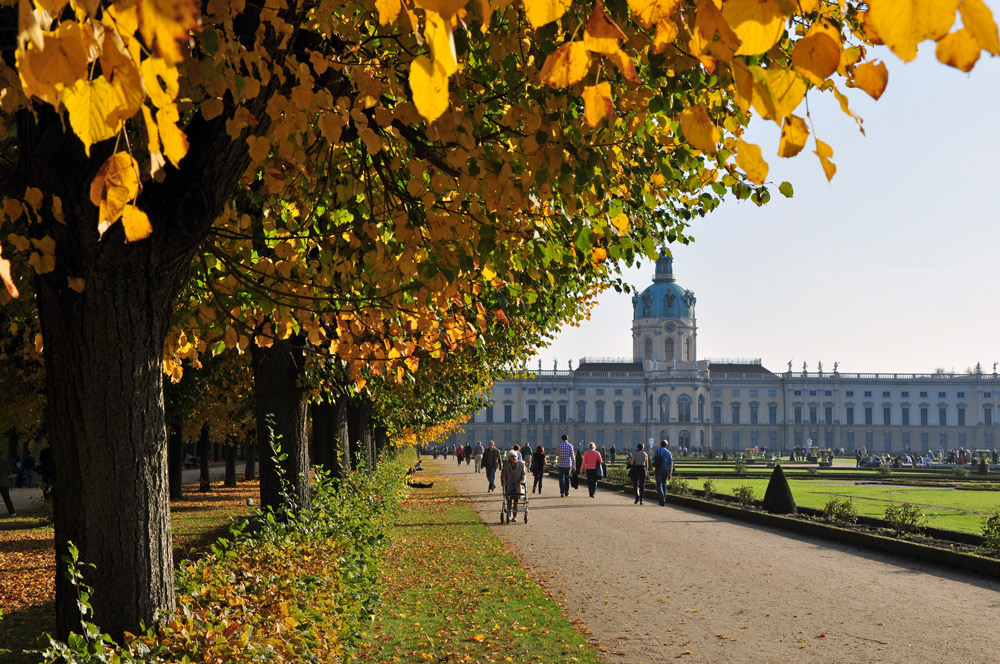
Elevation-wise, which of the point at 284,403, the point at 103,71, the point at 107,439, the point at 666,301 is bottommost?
the point at 107,439

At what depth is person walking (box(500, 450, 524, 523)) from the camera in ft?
51.4

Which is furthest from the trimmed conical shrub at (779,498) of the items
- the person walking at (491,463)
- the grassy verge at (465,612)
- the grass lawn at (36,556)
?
the grass lawn at (36,556)

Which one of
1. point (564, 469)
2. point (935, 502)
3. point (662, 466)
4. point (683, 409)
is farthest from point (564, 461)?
point (683, 409)

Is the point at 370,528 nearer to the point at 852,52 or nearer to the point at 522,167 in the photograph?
the point at 522,167

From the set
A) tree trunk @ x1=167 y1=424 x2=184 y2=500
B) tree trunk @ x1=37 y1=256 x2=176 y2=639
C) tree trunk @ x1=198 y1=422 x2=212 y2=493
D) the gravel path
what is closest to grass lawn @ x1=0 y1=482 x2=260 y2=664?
tree trunk @ x1=167 y1=424 x2=184 y2=500

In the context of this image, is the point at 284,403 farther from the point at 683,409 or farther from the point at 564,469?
the point at 683,409

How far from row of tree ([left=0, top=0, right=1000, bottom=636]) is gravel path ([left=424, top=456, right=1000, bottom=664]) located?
287cm

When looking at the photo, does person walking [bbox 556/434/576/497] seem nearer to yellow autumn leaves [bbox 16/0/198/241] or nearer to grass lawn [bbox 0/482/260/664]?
grass lawn [bbox 0/482/260/664]

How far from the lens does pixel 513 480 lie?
621 inches

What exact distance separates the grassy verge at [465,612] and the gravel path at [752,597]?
11.2 inches

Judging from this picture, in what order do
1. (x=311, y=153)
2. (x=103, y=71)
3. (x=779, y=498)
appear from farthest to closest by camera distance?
1. (x=779, y=498)
2. (x=311, y=153)
3. (x=103, y=71)

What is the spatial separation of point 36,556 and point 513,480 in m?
7.32

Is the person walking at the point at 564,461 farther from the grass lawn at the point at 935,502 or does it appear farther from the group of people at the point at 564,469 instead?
the grass lawn at the point at 935,502

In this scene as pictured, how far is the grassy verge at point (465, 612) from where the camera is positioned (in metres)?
6.30
